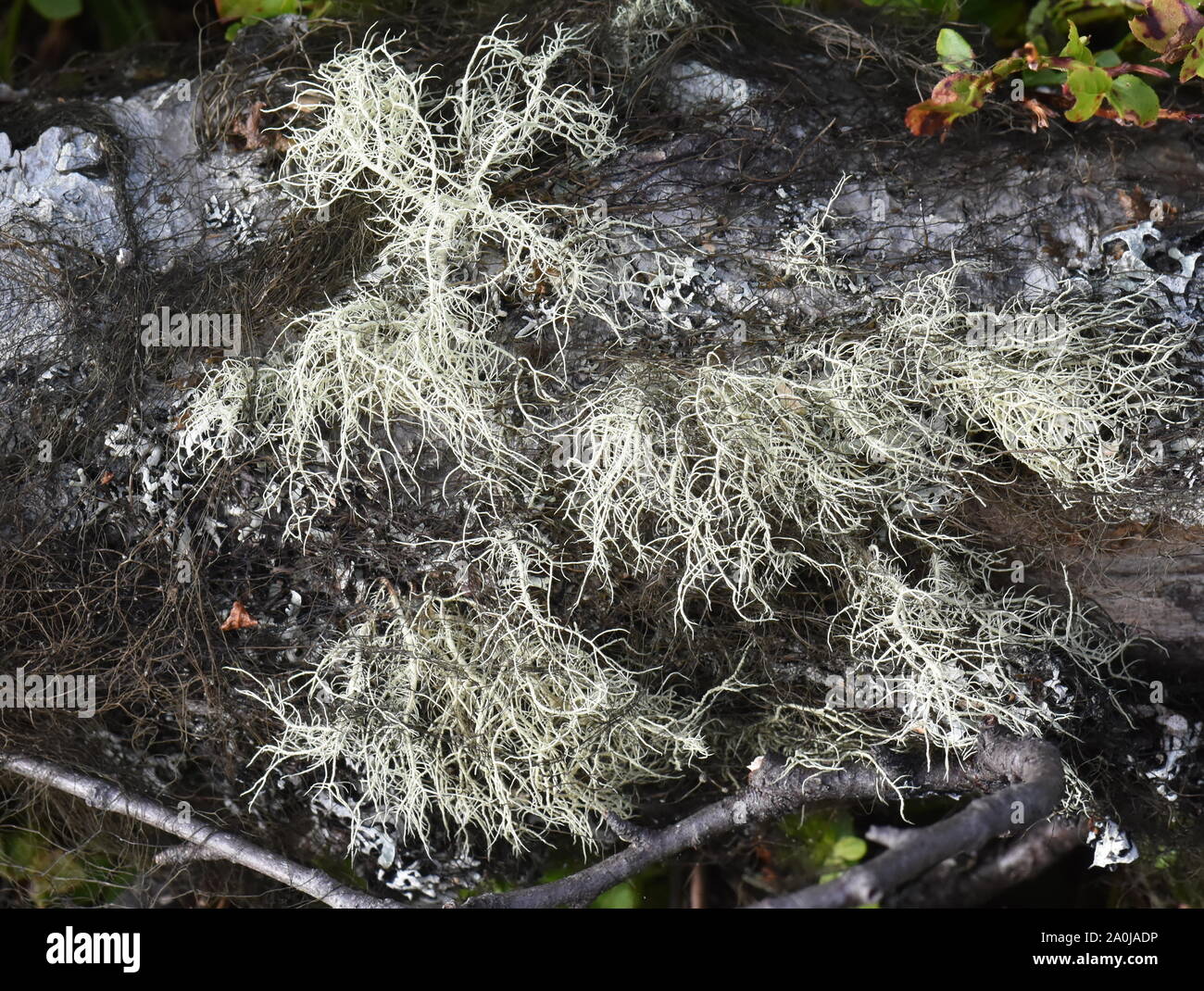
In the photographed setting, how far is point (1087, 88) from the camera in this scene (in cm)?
146

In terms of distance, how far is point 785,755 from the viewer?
60.2 inches

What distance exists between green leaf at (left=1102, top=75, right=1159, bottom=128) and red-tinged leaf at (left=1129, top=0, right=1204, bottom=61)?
11 centimetres

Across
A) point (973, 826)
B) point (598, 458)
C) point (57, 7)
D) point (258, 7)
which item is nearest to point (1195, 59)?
point (598, 458)

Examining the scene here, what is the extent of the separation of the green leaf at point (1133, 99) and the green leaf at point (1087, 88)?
0.06 feet

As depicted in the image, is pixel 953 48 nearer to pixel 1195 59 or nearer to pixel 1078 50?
pixel 1078 50

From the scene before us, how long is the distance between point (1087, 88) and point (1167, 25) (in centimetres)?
23

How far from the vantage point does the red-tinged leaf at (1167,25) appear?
4.95ft

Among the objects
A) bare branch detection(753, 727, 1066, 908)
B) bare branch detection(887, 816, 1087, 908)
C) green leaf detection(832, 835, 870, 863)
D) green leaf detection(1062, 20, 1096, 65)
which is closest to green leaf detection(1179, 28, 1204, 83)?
green leaf detection(1062, 20, 1096, 65)

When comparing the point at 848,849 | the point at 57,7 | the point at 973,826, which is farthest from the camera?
the point at 57,7

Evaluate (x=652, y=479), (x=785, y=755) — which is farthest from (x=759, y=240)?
(x=785, y=755)

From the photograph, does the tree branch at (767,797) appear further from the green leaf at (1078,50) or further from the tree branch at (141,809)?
the green leaf at (1078,50)

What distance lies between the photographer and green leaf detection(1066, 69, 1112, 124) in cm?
146

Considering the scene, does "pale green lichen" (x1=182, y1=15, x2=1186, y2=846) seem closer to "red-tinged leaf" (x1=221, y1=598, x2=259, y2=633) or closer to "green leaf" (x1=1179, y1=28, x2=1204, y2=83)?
"red-tinged leaf" (x1=221, y1=598, x2=259, y2=633)

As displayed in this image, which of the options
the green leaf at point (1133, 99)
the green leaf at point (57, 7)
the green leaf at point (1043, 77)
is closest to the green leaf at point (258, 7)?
the green leaf at point (57, 7)
